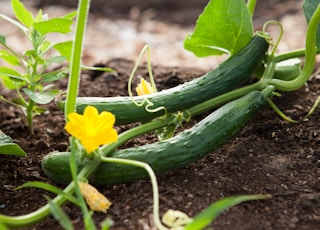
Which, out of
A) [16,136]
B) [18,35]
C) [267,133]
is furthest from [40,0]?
[267,133]

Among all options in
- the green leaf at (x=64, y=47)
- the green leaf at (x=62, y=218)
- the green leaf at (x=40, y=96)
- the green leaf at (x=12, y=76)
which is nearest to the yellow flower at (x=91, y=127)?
the green leaf at (x=62, y=218)

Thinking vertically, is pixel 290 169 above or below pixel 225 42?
below

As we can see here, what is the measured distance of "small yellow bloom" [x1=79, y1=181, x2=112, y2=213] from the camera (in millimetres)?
1883

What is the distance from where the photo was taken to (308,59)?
2.40 meters

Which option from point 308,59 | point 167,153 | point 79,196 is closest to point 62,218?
point 79,196

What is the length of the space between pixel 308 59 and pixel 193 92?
19.2 inches

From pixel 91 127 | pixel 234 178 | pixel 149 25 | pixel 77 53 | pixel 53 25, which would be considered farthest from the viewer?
pixel 149 25

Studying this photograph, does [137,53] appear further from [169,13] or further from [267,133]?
[267,133]

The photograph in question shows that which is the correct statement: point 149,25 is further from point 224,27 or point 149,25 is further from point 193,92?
point 193,92

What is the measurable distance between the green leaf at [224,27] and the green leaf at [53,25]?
509 mm

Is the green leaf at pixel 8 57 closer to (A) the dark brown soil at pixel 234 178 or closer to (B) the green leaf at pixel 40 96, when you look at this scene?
(B) the green leaf at pixel 40 96

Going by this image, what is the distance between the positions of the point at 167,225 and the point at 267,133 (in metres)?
0.80

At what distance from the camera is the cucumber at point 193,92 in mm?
2217

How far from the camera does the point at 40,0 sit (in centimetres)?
519
